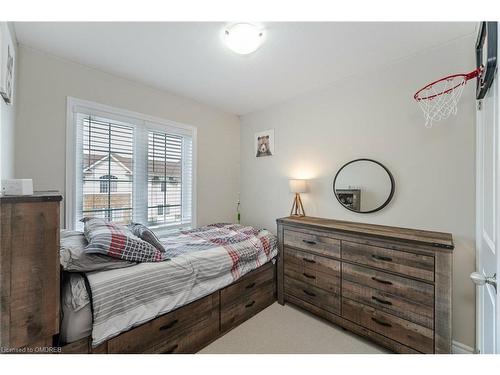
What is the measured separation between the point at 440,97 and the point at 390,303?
1.76 metres

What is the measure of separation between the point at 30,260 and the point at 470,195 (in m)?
2.84

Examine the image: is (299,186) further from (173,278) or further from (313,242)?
(173,278)

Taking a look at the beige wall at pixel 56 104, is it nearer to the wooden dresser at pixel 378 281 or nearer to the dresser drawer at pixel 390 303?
the wooden dresser at pixel 378 281

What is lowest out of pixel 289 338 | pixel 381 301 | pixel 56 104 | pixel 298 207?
pixel 289 338

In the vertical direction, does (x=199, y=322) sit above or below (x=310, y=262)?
below

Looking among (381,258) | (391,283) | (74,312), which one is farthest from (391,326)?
(74,312)

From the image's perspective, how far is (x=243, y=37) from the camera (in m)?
1.57

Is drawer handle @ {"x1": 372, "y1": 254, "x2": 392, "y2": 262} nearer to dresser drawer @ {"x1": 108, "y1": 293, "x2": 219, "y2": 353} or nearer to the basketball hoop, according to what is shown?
the basketball hoop

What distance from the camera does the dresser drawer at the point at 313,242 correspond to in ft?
6.70

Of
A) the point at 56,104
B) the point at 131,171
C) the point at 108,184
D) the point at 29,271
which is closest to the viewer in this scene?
the point at 29,271

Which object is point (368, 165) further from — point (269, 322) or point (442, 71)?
point (269, 322)

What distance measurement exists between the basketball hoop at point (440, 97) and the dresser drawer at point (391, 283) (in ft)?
4.37
